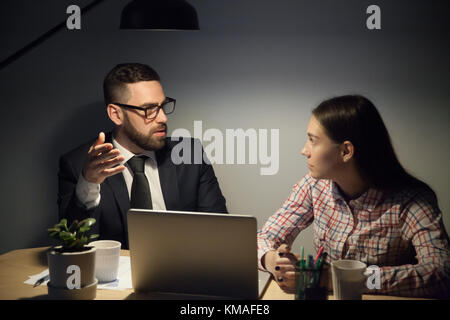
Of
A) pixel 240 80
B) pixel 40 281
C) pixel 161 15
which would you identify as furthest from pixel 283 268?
pixel 240 80

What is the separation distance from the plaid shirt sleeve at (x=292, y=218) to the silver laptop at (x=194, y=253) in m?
0.69

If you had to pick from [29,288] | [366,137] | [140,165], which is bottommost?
[29,288]

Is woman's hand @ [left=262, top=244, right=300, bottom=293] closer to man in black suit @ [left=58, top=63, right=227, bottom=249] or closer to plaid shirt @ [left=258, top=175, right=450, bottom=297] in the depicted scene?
plaid shirt @ [left=258, top=175, right=450, bottom=297]

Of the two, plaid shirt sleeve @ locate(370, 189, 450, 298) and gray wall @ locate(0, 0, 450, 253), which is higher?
gray wall @ locate(0, 0, 450, 253)

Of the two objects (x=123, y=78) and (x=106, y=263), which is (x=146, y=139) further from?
(x=106, y=263)

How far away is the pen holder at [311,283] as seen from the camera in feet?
3.97

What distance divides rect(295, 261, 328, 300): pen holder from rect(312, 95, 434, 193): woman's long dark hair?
741 mm

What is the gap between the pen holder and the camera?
121 cm

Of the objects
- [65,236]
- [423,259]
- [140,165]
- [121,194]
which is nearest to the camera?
[65,236]

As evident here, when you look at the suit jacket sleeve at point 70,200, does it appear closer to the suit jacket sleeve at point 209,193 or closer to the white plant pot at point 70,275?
the suit jacket sleeve at point 209,193

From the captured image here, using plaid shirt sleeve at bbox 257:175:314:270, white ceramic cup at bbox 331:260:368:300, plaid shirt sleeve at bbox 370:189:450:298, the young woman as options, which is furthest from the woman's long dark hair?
white ceramic cup at bbox 331:260:368:300

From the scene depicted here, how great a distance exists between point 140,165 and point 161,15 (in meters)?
0.86

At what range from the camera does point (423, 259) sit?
1589mm

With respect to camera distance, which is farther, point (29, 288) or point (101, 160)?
point (101, 160)
